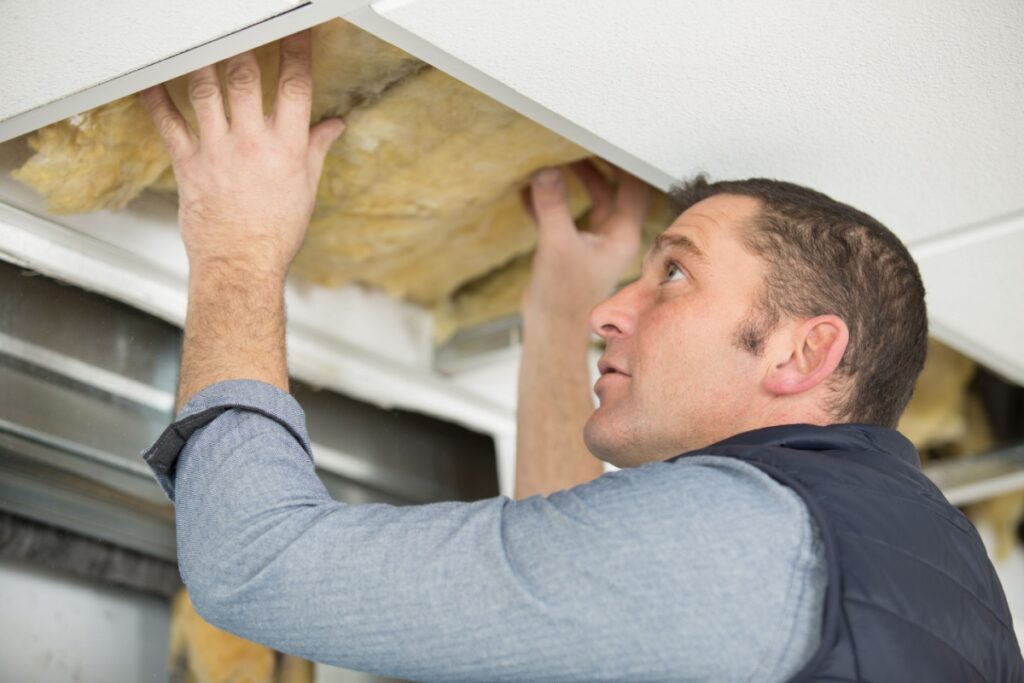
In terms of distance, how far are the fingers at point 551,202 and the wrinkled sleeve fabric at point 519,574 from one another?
0.62 m

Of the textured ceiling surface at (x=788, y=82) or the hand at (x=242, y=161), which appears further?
the hand at (x=242, y=161)

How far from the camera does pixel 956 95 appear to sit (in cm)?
116

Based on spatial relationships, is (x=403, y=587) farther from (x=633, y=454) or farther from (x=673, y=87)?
(x=673, y=87)

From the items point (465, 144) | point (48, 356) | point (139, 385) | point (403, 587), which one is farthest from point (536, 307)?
point (403, 587)

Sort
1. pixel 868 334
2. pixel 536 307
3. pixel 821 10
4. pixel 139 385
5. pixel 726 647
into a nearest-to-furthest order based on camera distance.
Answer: pixel 726 647 → pixel 821 10 → pixel 868 334 → pixel 139 385 → pixel 536 307

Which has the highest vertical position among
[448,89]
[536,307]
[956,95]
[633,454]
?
[956,95]

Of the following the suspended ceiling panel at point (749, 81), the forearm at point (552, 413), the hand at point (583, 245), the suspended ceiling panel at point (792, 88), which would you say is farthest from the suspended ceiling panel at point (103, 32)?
the forearm at point (552, 413)

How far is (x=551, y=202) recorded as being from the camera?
5.12 ft

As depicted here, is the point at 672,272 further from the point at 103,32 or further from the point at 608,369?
the point at 103,32

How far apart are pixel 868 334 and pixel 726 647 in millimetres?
471

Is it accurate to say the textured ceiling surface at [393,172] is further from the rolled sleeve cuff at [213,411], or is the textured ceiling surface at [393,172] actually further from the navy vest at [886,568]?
the navy vest at [886,568]

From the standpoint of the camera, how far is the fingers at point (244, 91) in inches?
47.5

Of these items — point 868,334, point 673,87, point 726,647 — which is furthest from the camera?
point 868,334

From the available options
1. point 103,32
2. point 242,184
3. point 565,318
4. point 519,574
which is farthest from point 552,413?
point 103,32
